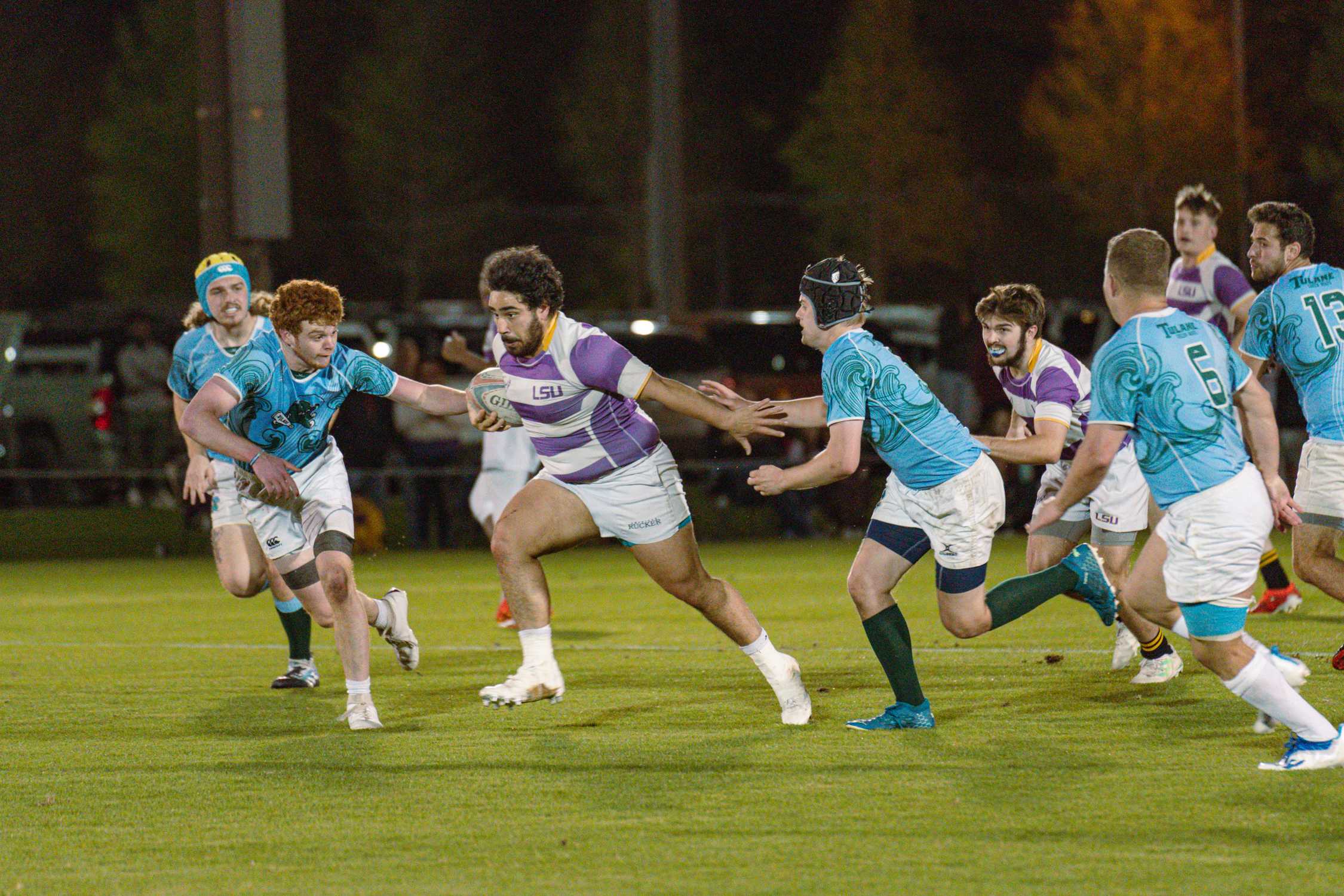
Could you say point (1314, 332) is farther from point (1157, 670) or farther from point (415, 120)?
point (415, 120)

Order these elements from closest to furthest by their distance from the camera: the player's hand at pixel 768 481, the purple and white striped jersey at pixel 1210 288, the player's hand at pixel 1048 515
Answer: the player's hand at pixel 1048 515, the player's hand at pixel 768 481, the purple and white striped jersey at pixel 1210 288

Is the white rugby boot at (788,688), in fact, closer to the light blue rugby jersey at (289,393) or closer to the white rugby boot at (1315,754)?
the white rugby boot at (1315,754)

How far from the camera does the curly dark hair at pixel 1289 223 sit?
8.21m

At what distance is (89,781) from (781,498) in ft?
39.6

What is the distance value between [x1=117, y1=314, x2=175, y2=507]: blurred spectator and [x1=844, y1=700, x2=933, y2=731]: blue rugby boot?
1517 centimetres

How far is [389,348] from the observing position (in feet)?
71.8

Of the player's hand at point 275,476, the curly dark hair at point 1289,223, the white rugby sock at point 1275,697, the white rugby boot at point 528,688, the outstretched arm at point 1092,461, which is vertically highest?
the curly dark hair at point 1289,223

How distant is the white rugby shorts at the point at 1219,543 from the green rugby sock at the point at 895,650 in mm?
1309

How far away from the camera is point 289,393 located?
25.7ft

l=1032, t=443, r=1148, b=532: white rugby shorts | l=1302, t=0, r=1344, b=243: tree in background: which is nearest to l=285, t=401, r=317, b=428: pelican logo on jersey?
l=1032, t=443, r=1148, b=532: white rugby shorts

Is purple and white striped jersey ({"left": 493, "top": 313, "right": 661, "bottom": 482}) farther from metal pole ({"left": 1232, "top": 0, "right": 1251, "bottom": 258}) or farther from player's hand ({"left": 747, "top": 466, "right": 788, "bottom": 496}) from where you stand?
metal pole ({"left": 1232, "top": 0, "right": 1251, "bottom": 258})

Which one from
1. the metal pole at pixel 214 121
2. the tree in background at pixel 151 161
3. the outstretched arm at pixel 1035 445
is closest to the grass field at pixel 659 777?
the outstretched arm at pixel 1035 445

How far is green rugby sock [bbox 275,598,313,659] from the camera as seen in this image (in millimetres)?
8961

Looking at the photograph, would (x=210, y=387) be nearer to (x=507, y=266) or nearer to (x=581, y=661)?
(x=507, y=266)
